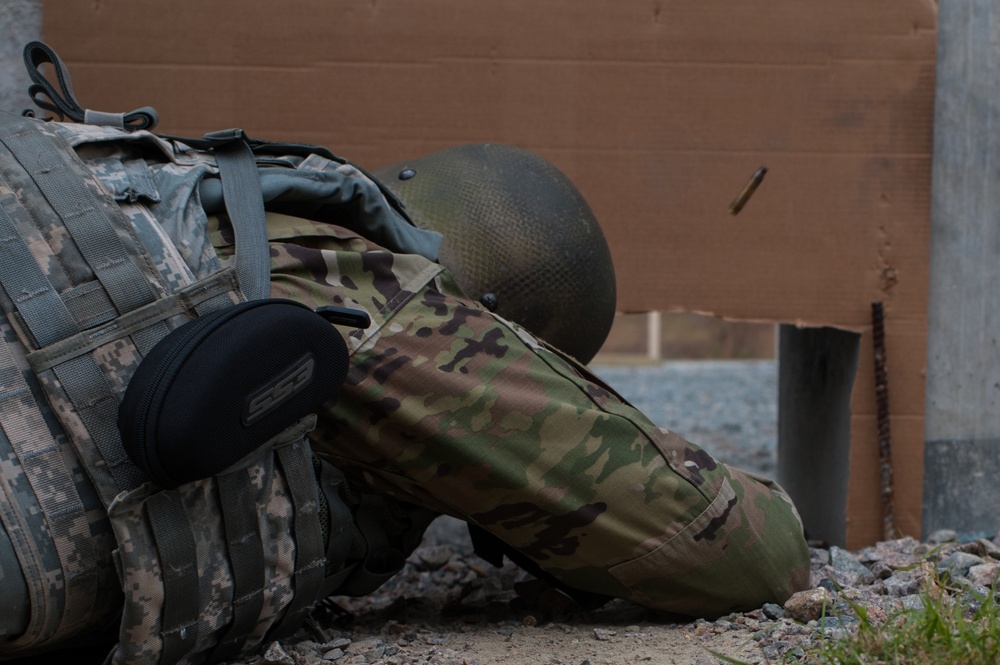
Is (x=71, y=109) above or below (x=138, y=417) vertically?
above

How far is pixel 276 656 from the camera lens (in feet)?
5.64

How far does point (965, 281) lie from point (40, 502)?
2.38m

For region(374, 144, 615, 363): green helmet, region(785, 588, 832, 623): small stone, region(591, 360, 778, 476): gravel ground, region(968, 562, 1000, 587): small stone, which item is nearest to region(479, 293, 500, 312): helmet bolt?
region(374, 144, 615, 363): green helmet

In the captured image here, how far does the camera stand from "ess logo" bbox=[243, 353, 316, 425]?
4.74 ft

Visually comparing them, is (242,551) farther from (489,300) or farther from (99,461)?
(489,300)

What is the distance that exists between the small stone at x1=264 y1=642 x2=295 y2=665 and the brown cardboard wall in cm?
143

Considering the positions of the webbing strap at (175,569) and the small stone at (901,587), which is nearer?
the webbing strap at (175,569)

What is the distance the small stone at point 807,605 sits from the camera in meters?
1.89

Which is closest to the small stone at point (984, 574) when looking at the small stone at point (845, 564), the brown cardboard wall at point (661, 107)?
the small stone at point (845, 564)

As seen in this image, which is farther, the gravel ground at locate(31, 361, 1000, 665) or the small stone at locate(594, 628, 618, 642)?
the small stone at locate(594, 628, 618, 642)

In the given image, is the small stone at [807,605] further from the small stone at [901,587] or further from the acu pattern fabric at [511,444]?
the small stone at [901,587]

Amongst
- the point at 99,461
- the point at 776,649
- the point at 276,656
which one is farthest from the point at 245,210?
the point at 776,649

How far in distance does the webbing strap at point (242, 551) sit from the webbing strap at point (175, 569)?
0.21ft

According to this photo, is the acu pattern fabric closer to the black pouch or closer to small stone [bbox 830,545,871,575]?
the black pouch
